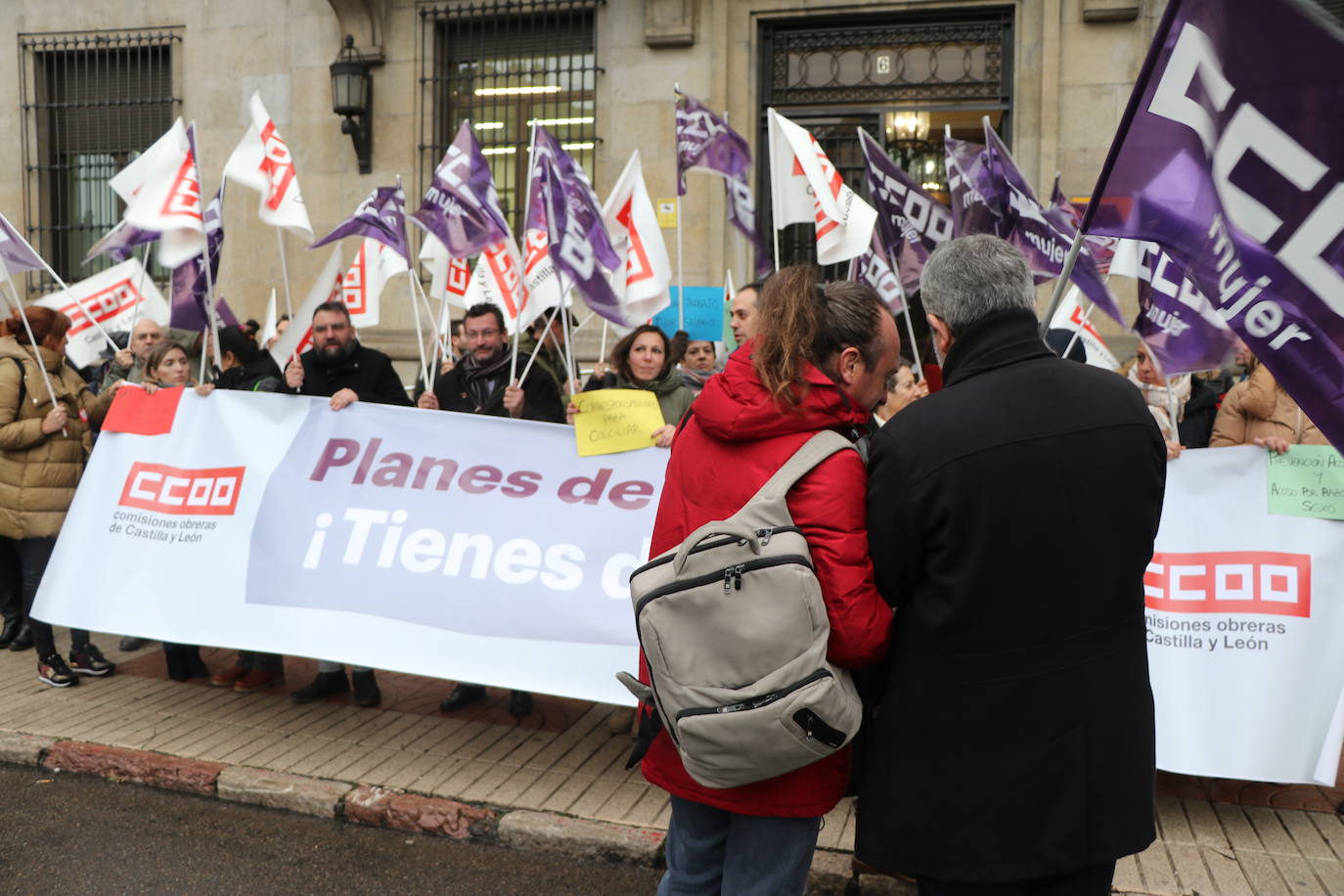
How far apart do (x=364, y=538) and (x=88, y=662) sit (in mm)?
2088

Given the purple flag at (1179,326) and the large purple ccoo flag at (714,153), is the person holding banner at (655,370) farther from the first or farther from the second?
the purple flag at (1179,326)

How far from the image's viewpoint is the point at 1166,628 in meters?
4.47

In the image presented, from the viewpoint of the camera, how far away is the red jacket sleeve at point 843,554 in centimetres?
210

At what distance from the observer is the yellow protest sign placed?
4.93 meters

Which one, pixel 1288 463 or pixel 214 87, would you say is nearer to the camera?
pixel 1288 463

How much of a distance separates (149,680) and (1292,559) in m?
5.39

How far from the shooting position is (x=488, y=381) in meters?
6.14

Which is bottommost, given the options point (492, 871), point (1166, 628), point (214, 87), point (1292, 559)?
point (492, 871)

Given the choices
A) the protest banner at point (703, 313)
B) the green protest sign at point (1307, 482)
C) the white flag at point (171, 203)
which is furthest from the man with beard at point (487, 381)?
the green protest sign at point (1307, 482)

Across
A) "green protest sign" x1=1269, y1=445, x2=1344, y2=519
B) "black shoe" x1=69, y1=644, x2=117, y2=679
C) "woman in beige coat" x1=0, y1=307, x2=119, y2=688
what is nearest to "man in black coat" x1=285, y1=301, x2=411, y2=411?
"woman in beige coat" x1=0, y1=307, x2=119, y2=688

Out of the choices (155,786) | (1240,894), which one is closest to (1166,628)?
(1240,894)

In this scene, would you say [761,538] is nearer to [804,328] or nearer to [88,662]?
[804,328]

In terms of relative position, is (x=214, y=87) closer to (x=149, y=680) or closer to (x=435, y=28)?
(x=435, y=28)

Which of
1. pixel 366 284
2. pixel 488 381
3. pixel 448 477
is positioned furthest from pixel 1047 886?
pixel 366 284
